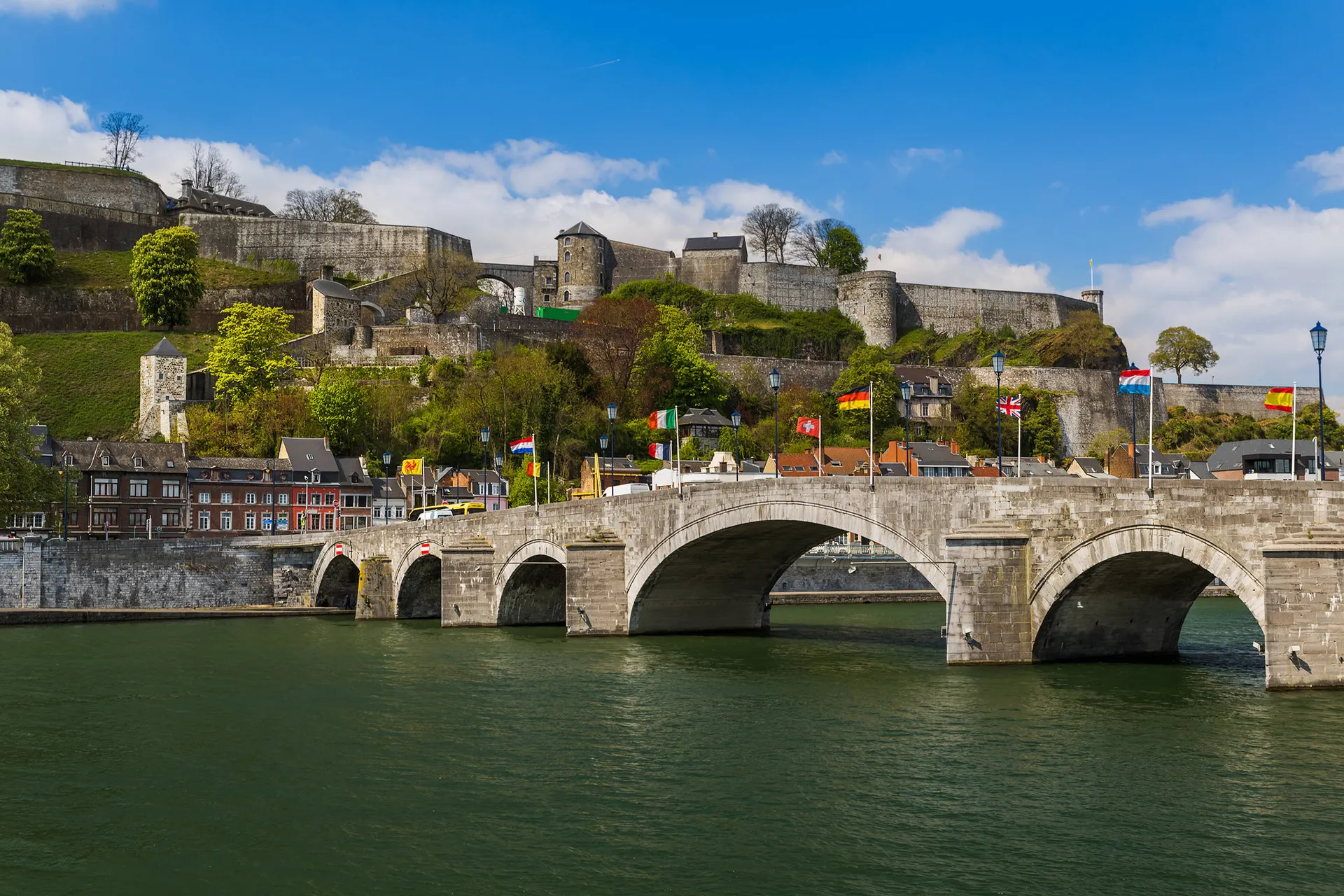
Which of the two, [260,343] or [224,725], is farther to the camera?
[260,343]

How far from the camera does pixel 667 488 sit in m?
33.2

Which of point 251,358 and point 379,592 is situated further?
point 251,358

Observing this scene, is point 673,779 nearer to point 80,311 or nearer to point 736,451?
point 736,451

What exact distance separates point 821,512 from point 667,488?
18.6 feet

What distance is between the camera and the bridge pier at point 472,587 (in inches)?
1560

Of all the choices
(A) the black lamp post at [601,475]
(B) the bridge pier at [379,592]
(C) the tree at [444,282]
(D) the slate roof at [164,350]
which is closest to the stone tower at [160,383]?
(D) the slate roof at [164,350]

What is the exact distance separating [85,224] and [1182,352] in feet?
240

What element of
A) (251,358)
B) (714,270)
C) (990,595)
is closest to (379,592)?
(990,595)

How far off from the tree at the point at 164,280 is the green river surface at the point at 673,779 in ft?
180

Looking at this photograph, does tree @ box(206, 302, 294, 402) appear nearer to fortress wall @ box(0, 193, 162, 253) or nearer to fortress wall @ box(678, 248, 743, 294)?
fortress wall @ box(0, 193, 162, 253)

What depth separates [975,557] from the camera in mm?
24797

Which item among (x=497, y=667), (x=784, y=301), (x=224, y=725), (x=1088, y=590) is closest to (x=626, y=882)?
(x=224, y=725)

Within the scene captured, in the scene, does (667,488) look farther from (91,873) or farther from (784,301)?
(784,301)

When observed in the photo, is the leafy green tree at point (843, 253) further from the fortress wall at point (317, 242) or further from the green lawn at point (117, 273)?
the green lawn at point (117, 273)
